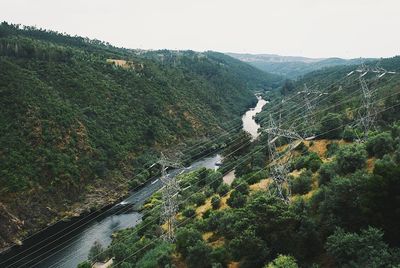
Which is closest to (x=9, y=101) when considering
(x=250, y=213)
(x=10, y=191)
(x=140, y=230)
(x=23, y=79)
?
(x=23, y=79)

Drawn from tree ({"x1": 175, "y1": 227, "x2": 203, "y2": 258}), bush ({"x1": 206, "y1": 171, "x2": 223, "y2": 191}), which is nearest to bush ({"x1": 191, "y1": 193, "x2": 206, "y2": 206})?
bush ({"x1": 206, "y1": 171, "x2": 223, "y2": 191})

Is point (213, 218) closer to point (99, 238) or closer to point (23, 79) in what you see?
point (99, 238)

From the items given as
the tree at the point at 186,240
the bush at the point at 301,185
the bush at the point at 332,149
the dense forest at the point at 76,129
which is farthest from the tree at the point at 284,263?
the dense forest at the point at 76,129

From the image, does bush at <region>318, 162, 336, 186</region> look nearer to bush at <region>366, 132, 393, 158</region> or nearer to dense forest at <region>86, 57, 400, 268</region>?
dense forest at <region>86, 57, 400, 268</region>

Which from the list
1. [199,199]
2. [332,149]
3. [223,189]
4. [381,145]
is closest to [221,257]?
[381,145]

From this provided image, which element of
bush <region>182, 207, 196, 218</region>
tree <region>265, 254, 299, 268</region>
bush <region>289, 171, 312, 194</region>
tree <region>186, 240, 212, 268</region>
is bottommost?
bush <region>182, 207, 196, 218</region>

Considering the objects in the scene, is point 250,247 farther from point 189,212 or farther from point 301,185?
point 189,212

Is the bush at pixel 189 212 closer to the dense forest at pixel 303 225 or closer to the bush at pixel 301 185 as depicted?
the dense forest at pixel 303 225
